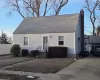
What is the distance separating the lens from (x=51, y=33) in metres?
29.1

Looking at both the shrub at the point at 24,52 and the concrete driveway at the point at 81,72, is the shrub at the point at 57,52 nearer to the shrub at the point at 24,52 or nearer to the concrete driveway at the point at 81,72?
the shrub at the point at 24,52

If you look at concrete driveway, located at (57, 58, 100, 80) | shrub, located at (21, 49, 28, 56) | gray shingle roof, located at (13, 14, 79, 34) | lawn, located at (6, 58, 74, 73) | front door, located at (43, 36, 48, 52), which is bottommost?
concrete driveway, located at (57, 58, 100, 80)

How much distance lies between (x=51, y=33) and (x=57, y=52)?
2978mm

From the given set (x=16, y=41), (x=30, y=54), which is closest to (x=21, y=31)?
(x=16, y=41)

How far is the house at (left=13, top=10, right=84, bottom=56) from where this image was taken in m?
28.1

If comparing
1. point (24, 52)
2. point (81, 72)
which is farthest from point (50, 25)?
point (81, 72)

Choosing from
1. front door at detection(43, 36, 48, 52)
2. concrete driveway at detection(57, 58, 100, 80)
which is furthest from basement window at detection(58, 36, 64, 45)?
concrete driveway at detection(57, 58, 100, 80)

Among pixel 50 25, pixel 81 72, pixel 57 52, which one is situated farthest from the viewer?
pixel 50 25

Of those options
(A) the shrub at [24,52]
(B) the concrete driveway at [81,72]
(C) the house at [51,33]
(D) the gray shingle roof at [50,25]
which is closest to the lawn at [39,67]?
(B) the concrete driveway at [81,72]

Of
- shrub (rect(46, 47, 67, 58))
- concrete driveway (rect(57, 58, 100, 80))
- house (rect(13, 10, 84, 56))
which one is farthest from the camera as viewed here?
house (rect(13, 10, 84, 56))

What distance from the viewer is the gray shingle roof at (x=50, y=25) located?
29.2 m

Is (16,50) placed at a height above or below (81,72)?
above

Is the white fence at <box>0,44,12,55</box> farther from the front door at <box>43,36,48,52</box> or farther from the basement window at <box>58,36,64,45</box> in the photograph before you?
the basement window at <box>58,36,64,45</box>

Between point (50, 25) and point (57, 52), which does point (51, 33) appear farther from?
point (57, 52)
